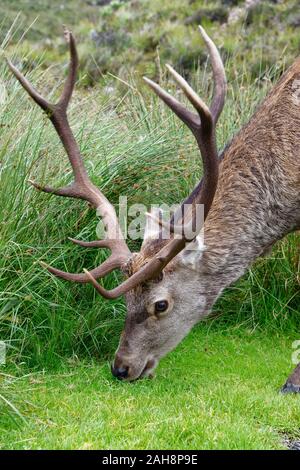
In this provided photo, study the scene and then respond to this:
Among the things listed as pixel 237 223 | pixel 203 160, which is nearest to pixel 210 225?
pixel 237 223

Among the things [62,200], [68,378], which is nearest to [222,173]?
[62,200]

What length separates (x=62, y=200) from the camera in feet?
22.4

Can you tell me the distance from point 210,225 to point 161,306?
688mm

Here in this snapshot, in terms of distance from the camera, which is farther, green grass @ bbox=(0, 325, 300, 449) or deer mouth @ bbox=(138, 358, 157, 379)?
deer mouth @ bbox=(138, 358, 157, 379)

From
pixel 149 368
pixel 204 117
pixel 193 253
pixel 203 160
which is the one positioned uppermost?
pixel 204 117

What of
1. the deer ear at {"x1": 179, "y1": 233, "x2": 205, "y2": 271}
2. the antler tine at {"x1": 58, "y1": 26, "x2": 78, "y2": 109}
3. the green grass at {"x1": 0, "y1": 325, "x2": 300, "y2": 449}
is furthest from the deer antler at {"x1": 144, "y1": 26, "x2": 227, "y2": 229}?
the green grass at {"x1": 0, "y1": 325, "x2": 300, "y2": 449}

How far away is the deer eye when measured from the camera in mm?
5848

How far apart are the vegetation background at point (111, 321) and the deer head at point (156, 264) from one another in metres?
0.30

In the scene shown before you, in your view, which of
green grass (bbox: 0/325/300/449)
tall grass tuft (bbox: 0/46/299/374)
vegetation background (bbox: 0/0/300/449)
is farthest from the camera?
tall grass tuft (bbox: 0/46/299/374)

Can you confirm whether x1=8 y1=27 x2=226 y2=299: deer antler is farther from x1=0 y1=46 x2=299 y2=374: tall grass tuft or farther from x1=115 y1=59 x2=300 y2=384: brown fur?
x1=0 y1=46 x2=299 y2=374: tall grass tuft

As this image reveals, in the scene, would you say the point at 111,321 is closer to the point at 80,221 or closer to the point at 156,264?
the point at 80,221

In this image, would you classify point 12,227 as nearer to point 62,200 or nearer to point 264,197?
point 62,200

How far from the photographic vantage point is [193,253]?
5.93 meters

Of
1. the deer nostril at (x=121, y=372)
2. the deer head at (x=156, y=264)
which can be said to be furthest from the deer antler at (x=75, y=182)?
the deer nostril at (x=121, y=372)
